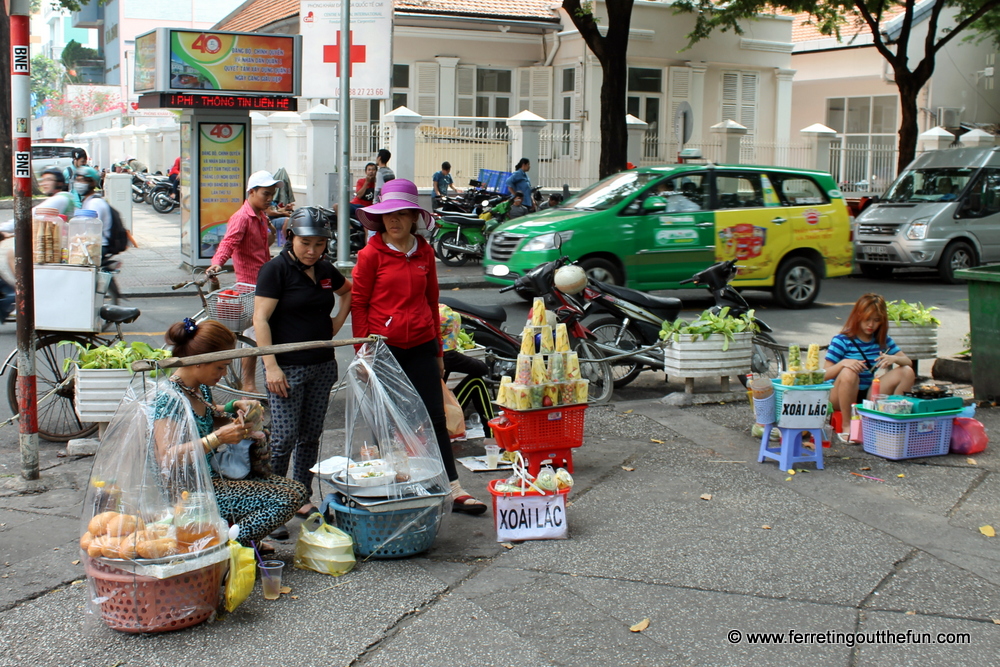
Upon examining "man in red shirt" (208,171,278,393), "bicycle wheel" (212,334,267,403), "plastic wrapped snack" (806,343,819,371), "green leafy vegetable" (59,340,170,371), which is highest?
"man in red shirt" (208,171,278,393)

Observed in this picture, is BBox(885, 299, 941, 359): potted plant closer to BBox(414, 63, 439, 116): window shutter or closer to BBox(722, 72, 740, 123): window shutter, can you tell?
BBox(414, 63, 439, 116): window shutter

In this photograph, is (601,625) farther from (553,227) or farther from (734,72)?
(734,72)

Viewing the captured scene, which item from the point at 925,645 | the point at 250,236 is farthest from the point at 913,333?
the point at 250,236

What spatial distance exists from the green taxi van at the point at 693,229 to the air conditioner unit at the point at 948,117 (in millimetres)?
16150

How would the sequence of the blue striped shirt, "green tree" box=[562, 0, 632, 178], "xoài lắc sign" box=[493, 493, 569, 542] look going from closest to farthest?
"xoài lắc sign" box=[493, 493, 569, 542] → the blue striped shirt → "green tree" box=[562, 0, 632, 178]

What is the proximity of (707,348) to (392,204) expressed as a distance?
3645 mm

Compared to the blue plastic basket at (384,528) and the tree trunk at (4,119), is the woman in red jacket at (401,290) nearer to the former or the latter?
the blue plastic basket at (384,528)

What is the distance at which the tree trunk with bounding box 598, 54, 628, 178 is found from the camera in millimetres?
17844

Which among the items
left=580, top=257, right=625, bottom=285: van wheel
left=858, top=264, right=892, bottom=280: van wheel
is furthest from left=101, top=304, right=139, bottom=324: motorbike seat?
left=858, top=264, right=892, bottom=280: van wheel

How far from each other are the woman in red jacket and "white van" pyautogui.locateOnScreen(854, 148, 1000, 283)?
1275 centimetres

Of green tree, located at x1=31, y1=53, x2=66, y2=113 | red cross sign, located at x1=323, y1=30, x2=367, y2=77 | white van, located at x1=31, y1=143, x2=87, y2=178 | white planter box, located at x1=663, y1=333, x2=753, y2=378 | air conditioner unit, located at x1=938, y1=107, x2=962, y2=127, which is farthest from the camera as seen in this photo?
green tree, located at x1=31, y1=53, x2=66, y2=113

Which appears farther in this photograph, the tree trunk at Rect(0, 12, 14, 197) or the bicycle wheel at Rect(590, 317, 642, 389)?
the tree trunk at Rect(0, 12, 14, 197)

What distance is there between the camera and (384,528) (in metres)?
4.66

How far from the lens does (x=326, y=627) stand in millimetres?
4039
